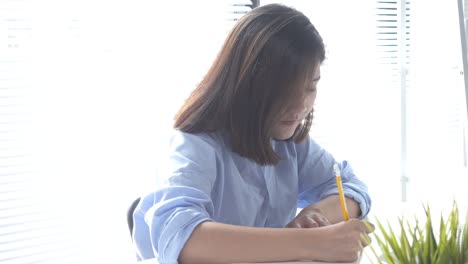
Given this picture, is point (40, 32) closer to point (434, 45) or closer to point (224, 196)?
point (224, 196)

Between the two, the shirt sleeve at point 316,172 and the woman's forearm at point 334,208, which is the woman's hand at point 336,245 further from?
the shirt sleeve at point 316,172

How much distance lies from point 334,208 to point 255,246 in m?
0.37

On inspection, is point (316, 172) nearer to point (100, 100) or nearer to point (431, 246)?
point (431, 246)

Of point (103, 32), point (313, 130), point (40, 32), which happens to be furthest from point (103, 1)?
point (313, 130)

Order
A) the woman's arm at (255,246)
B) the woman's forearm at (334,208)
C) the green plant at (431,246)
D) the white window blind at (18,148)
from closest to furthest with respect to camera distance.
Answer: the green plant at (431,246) → the woman's arm at (255,246) → the woman's forearm at (334,208) → the white window blind at (18,148)

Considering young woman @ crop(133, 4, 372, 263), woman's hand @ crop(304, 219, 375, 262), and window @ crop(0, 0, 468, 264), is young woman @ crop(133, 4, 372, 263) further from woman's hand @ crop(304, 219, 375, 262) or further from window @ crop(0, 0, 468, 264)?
window @ crop(0, 0, 468, 264)

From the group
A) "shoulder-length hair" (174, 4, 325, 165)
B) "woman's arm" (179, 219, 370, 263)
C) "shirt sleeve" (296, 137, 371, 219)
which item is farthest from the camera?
"shirt sleeve" (296, 137, 371, 219)

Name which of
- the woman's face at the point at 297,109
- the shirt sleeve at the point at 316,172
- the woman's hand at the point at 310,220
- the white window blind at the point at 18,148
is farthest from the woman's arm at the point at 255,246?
the white window blind at the point at 18,148

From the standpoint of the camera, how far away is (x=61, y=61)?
205cm

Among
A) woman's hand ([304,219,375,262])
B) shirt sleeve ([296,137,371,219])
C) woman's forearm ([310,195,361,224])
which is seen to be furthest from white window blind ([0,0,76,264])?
woman's hand ([304,219,375,262])

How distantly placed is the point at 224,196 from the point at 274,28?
0.36m

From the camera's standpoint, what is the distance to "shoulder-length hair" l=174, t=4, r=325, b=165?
1.24 metres

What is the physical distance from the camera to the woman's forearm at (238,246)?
1057 mm

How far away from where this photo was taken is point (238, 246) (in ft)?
3.47
